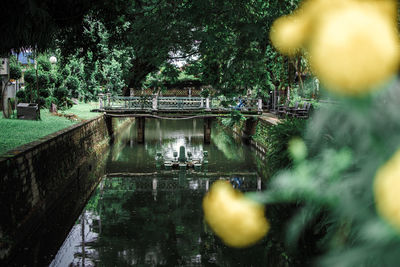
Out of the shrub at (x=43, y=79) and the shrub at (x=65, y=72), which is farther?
the shrub at (x=65, y=72)

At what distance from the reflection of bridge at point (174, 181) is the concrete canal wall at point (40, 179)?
982 mm

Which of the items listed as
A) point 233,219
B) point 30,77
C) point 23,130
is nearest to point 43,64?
point 30,77

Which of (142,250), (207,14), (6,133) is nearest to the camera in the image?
(207,14)

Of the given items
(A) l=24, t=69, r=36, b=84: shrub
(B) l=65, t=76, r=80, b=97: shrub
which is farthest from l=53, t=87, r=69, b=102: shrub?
(B) l=65, t=76, r=80, b=97: shrub

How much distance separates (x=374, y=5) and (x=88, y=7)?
8672 mm

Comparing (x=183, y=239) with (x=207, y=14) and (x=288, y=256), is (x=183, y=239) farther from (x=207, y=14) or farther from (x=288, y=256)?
(x=207, y=14)

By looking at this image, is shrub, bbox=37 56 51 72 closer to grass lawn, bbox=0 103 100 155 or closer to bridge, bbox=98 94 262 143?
bridge, bbox=98 94 262 143

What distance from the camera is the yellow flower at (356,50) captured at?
0.55 m

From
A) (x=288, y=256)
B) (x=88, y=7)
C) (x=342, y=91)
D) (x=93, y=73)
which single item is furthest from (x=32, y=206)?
(x=93, y=73)

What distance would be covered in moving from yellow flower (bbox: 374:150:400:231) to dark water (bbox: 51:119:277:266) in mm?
7025

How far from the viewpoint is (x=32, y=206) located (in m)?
8.74

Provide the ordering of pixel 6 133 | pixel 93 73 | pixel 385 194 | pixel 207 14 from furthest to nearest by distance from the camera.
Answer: pixel 93 73 → pixel 6 133 → pixel 207 14 → pixel 385 194

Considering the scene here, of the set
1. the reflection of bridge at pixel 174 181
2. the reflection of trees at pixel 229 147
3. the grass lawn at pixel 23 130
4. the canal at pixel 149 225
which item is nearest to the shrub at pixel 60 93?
the grass lawn at pixel 23 130

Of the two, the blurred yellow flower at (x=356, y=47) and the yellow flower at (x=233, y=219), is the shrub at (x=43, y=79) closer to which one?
the yellow flower at (x=233, y=219)
